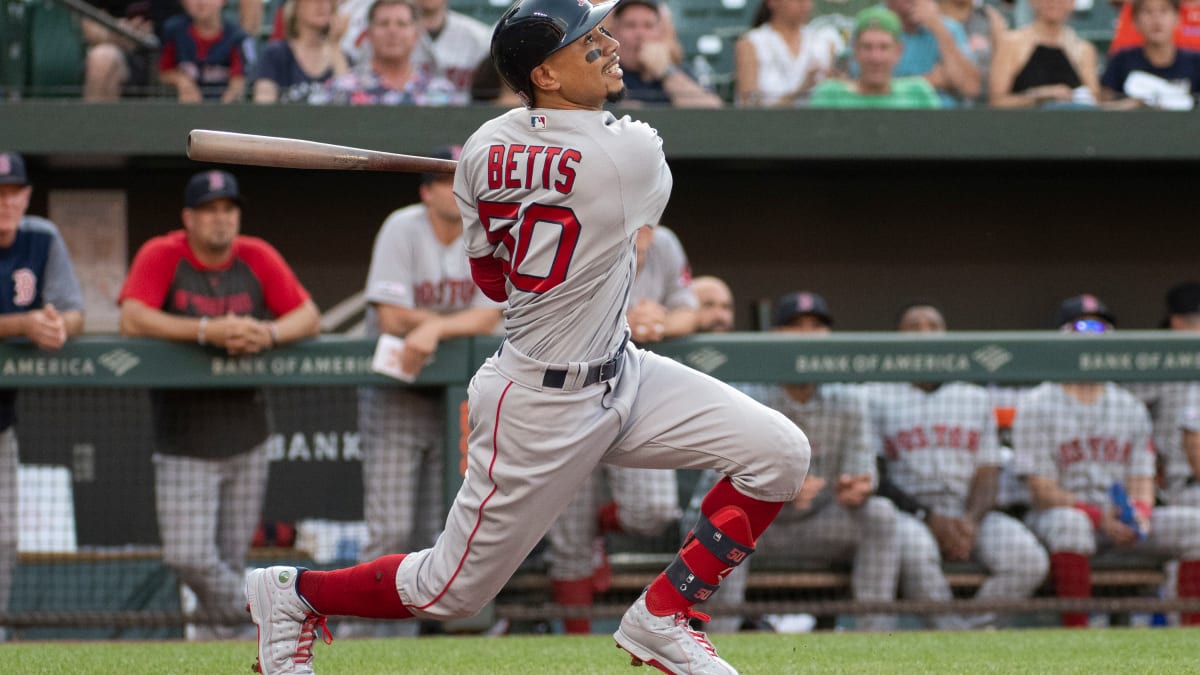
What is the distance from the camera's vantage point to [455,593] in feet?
9.79

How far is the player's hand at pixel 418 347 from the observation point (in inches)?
186

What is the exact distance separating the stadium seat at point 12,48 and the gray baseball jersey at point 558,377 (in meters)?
4.88

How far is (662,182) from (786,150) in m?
4.11

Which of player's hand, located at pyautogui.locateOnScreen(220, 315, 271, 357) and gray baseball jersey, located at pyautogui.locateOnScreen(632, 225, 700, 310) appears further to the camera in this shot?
gray baseball jersey, located at pyautogui.locateOnScreen(632, 225, 700, 310)

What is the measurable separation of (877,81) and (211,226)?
3.48 metres

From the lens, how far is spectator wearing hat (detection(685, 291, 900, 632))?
Answer: 4.89 meters

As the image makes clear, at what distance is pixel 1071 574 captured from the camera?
16.3 ft

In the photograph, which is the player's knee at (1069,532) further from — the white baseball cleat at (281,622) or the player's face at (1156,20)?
the player's face at (1156,20)

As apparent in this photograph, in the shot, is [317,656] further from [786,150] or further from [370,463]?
[786,150]

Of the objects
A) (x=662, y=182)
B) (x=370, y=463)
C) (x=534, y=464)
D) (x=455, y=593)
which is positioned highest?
(x=662, y=182)

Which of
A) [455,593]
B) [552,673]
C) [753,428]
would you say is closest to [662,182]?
[753,428]

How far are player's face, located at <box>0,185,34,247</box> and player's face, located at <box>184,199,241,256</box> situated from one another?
60cm

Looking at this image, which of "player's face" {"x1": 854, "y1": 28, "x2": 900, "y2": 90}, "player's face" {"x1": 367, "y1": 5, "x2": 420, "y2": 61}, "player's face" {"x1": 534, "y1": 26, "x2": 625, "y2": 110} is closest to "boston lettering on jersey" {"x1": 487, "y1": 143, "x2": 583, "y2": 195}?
"player's face" {"x1": 534, "y1": 26, "x2": 625, "y2": 110}

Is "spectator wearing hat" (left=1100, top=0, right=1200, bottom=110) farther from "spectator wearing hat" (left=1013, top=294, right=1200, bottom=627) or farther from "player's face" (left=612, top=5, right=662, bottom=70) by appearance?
"spectator wearing hat" (left=1013, top=294, right=1200, bottom=627)
